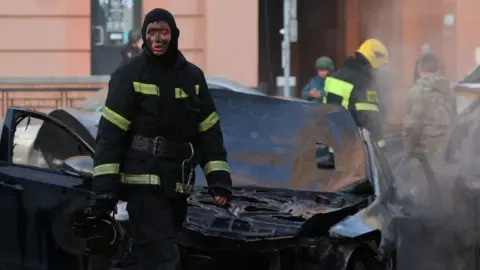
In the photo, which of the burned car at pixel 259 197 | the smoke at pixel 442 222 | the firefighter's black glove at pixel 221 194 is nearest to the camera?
the firefighter's black glove at pixel 221 194

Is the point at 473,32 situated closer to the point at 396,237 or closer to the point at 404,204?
the point at 404,204

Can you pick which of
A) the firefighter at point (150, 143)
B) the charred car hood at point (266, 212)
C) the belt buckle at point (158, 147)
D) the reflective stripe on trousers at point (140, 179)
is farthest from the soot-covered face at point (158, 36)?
the charred car hood at point (266, 212)

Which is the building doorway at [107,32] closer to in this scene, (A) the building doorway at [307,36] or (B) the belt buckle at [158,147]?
(A) the building doorway at [307,36]

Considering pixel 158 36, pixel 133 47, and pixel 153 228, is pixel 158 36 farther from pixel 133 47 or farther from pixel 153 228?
pixel 133 47

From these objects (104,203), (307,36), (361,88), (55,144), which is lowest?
(104,203)

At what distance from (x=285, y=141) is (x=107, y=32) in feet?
25.5

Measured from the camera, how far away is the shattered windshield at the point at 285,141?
559 centimetres

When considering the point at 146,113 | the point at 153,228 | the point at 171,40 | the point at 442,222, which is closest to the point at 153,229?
the point at 153,228

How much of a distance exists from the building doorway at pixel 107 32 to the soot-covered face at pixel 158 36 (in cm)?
896

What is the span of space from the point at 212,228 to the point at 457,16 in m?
6.95

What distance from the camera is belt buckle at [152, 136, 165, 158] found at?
4207 mm

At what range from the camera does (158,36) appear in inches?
164

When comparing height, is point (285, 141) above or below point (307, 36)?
below

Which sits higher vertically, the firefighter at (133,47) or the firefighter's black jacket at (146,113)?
the firefighter at (133,47)
